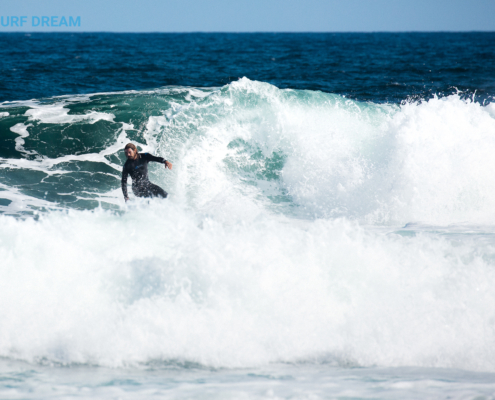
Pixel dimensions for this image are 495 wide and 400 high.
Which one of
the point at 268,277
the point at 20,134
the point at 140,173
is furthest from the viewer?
the point at 20,134

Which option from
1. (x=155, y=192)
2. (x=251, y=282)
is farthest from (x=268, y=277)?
(x=155, y=192)

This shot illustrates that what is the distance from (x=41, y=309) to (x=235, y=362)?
7.09 ft

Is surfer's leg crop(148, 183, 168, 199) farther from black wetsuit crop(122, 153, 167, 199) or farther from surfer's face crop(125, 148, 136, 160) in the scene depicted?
surfer's face crop(125, 148, 136, 160)

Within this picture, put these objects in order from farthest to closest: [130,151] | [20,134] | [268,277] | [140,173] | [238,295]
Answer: [20,134] < [140,173] < [130,151] < [268,277] < [238,295]

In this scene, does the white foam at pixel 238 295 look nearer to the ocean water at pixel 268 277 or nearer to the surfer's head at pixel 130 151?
the ocean water at pixel 268 277

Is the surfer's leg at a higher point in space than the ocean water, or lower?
higher

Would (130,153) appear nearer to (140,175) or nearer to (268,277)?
(140,175)

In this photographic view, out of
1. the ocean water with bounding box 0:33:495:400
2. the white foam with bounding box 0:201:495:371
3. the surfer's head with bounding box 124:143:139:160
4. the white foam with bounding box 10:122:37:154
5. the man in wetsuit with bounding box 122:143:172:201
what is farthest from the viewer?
the white foam with bounding box 10:122:37:154

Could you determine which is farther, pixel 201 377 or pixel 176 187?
pixel 176 187

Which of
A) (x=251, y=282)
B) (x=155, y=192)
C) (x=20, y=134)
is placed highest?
(x=20, y=134)

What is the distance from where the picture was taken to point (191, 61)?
107ft

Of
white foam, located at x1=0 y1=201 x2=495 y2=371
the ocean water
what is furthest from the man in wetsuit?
white foam, located at x1=0 y1=201 x2=495 y2=371

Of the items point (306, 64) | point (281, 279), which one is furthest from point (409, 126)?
point (306, 64)

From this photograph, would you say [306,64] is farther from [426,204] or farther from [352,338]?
[352,338]
